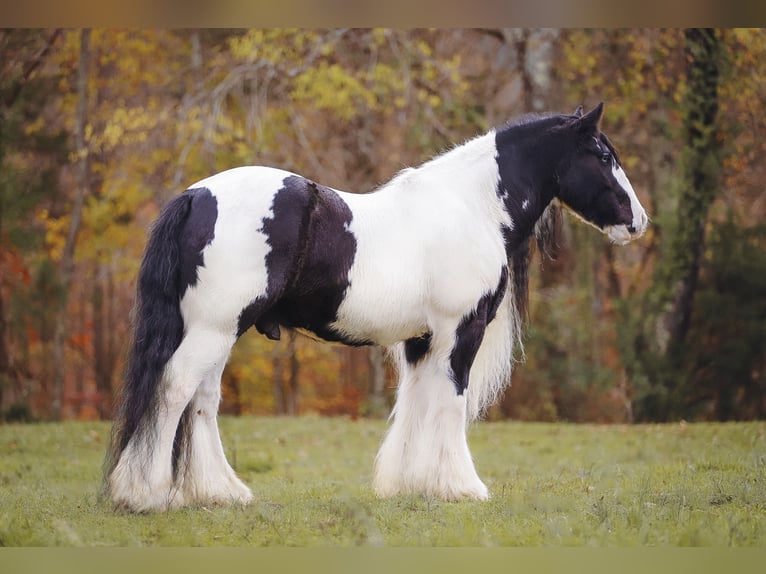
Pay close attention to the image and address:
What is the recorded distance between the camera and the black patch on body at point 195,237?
556 centimetres

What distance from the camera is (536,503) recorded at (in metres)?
6.05

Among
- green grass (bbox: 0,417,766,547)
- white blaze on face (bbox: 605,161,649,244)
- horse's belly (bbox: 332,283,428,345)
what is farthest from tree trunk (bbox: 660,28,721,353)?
horse's belly (bbox: 332,283,428,345)

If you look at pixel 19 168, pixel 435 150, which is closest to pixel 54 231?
pixel 19 168

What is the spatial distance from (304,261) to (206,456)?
142 cm

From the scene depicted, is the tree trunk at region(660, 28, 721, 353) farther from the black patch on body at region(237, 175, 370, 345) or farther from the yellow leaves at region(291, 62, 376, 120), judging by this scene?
the black patch on body at region(237, 175, 370, 345)

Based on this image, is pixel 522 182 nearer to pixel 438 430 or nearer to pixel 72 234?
pixel 438 430

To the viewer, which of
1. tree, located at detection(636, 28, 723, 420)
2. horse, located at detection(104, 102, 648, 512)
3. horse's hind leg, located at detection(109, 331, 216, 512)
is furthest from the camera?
tree, located at detection(636, 28, 723, 420)

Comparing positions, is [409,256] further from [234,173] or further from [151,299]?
[151,299]

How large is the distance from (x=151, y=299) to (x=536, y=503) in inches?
114

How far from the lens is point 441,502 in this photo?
5.93 m

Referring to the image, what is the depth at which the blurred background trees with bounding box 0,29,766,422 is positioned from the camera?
45.2 ft

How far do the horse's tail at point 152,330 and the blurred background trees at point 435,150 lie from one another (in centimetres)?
812

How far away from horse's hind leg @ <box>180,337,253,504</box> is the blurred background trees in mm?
8262

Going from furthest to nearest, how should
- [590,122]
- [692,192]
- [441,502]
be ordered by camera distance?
[692,192] → [590,122] → [441,502]
